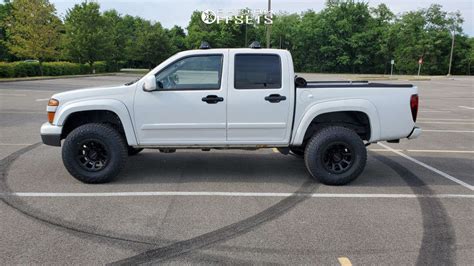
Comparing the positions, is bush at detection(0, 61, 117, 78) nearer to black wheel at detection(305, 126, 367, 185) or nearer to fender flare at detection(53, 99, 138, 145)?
fender flare at detection(53, 99, 138, 145)

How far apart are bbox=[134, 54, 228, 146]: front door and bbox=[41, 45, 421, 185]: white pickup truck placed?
0.01m

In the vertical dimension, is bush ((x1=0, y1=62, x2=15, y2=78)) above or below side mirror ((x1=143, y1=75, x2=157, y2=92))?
below

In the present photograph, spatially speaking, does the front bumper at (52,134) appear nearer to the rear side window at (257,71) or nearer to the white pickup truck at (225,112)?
the white pickup truck at (225,112)

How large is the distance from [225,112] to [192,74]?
74cm

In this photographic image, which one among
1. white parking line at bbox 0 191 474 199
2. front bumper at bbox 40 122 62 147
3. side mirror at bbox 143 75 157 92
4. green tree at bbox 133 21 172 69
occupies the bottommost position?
white parking line at bbox 0 191 474 199

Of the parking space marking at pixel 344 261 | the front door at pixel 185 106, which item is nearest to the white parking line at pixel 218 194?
the front door at pixel 185 106

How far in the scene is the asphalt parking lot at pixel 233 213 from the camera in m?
3.57

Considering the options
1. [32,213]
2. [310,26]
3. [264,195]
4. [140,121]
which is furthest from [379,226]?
[310,26]

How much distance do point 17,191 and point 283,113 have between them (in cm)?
366

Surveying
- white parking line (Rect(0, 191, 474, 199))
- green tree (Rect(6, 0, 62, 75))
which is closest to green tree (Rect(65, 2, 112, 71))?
green tree (Rect(6, 0, 62, 75))

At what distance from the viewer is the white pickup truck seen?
5.43m

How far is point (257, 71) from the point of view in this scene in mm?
5578

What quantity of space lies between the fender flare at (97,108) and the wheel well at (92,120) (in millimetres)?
237

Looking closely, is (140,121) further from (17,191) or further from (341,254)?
(341,254)
